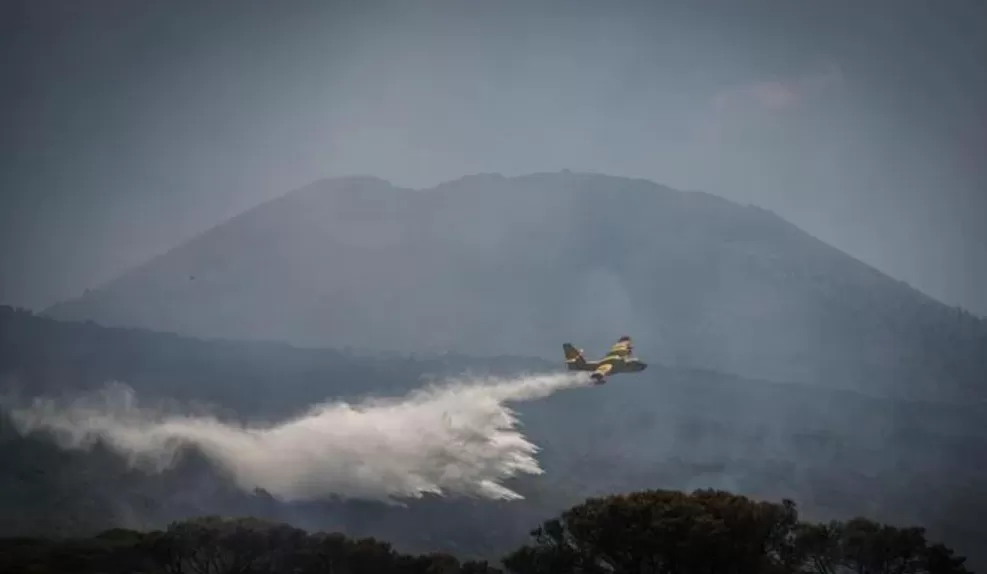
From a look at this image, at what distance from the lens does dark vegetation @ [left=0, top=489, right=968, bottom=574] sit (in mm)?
14688

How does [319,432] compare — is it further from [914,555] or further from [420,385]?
[914,555]

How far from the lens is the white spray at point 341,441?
1847 cm

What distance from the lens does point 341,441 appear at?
19641 millimetres

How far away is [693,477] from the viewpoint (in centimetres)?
2044

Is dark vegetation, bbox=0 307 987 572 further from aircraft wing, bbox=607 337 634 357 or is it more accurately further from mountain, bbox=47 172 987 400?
aircraft wing, bbox=607 337 634 357

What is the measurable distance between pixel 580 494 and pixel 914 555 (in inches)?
308

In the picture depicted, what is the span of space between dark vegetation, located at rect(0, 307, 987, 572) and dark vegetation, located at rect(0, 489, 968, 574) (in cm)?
10

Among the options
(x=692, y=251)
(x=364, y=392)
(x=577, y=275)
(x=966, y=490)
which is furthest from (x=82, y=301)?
(x=966, y=490)


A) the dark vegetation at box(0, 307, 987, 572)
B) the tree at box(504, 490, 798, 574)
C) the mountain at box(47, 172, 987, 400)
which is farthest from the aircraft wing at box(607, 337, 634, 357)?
the tree at box(504, 490, 798, 574)

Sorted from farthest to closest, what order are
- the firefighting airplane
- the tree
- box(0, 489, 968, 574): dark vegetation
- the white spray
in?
the firefighting airplane, the white spray, box(0, 489, 968, 574): dark vegetation, the tree

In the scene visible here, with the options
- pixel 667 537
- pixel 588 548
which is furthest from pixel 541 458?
pixel 667 537

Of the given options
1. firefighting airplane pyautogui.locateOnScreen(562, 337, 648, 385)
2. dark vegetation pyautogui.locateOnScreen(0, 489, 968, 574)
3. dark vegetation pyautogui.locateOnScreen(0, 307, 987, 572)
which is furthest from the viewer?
firefighting airplane pyautogui.locateOnScreen(562, 337, 648, 385)

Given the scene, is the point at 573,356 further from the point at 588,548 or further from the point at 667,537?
the point at 667,537

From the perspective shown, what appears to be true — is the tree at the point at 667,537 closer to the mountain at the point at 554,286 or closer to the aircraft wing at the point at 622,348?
the aircraft wing at the point at 622,348
